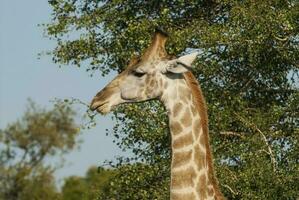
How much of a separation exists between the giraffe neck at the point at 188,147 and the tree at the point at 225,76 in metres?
5.77

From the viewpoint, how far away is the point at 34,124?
59.7m

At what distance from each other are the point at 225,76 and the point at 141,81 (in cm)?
721

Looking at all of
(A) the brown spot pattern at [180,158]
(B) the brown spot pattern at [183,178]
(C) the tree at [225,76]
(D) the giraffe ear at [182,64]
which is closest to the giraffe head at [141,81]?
(D) the giraffe ear at [182,64]

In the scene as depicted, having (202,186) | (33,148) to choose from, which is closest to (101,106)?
(202,186)

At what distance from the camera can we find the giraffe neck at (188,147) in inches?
429

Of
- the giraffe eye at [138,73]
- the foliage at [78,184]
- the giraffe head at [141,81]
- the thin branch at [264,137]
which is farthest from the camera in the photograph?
the foliage at [78,184]

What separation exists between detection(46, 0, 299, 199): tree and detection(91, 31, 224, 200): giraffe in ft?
17.6

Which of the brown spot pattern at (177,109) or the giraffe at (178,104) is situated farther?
the brown spot pattern at (177,109)

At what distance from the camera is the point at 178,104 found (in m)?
11.4

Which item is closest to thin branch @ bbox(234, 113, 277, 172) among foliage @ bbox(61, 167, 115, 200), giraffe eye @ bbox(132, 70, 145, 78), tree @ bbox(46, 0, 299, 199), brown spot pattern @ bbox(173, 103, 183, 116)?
tree @ bbox(46, 0, 299, 199)

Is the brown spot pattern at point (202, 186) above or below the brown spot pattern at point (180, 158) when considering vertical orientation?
below

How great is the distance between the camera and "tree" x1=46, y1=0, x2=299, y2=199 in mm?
17453

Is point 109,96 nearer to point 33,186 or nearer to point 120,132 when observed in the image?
point 120,132

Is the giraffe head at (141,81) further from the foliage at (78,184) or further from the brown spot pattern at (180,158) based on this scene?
the foliage at (78,184)
